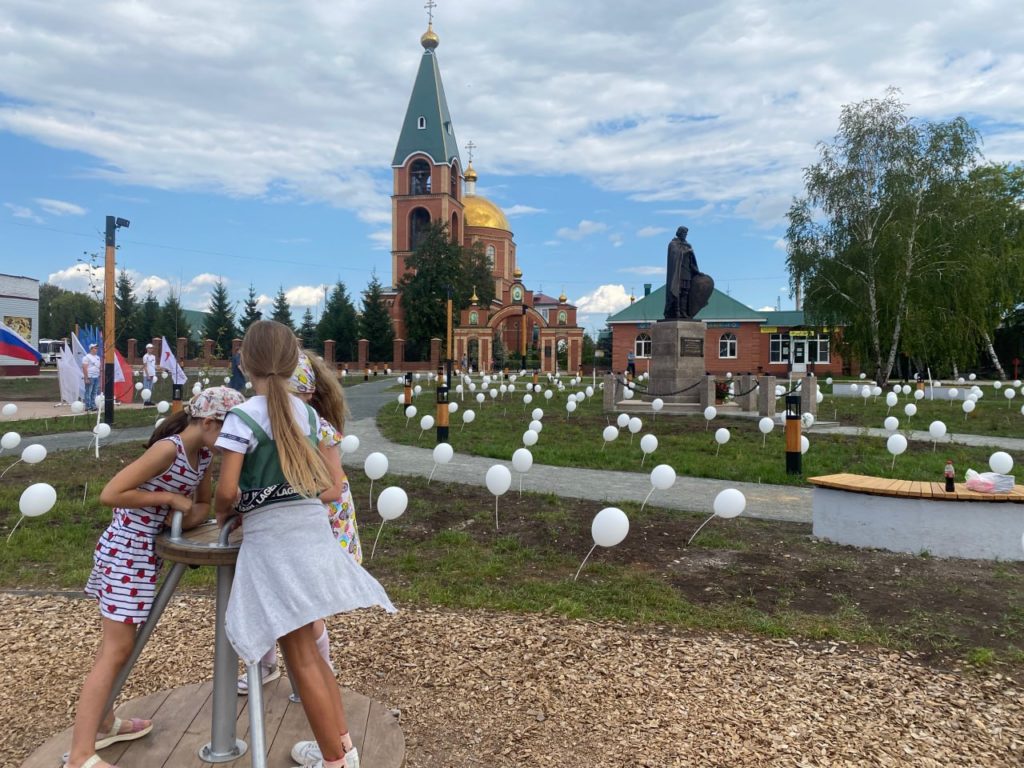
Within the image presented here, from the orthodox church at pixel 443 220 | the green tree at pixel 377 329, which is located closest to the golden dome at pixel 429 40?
the orthodox church at pixel 443 220

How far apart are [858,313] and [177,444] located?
3162 centimetres

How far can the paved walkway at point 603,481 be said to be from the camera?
25.6 feet

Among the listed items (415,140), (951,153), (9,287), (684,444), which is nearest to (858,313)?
(951,153)

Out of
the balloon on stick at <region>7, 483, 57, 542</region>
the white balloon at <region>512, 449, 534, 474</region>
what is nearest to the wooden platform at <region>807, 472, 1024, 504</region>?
the white balloon at <region>512, 449, 534, 474</region>

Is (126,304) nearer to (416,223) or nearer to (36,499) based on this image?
(416,223)

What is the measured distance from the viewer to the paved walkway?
25.6ft

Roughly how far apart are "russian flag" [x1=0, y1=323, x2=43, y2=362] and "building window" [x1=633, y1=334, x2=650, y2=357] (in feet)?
145

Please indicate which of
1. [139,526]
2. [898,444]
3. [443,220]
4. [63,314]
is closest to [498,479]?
[139,526]

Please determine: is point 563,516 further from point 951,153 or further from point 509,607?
point 951,153

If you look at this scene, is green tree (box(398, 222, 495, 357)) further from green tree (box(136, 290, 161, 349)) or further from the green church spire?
green tree (box(136, 290, 161, 349))

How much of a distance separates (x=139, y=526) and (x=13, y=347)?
898 centimetres

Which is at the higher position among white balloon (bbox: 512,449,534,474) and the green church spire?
the green church spire

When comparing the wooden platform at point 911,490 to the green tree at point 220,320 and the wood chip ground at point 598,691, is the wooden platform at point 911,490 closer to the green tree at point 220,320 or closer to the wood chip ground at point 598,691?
the wood chip ground at point 598,691

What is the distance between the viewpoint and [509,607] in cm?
452
